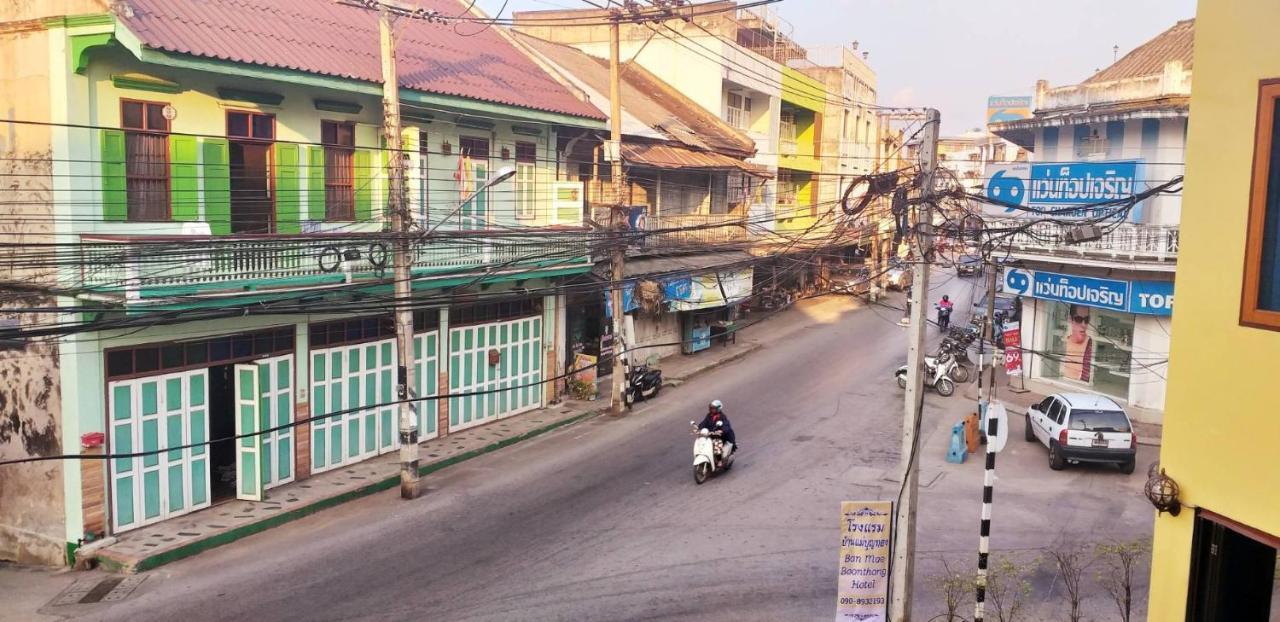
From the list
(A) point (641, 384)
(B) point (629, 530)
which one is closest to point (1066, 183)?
(A) point (641, 384)

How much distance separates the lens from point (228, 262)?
14.3 meters

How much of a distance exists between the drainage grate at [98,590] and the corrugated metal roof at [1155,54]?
2774cm

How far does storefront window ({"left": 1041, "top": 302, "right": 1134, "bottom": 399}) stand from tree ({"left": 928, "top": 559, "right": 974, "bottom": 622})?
12.7 metres

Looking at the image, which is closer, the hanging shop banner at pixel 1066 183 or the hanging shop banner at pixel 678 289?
the hanging shop banner at pixel 1066 183

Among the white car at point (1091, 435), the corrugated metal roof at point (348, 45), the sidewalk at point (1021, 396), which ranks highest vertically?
the corrugated metal roof at point (348, 45)

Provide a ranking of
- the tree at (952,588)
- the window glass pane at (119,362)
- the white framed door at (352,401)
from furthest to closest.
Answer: the white framed door at (352,401) < the window glass pane at (119,362) < the tree at (952,588)

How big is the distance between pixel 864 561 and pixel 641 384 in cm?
1465

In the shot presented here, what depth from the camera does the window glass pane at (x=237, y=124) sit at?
15.6 metres

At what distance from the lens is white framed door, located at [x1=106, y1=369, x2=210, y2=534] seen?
13.8 meters

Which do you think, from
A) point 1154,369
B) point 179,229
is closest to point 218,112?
point 179,229

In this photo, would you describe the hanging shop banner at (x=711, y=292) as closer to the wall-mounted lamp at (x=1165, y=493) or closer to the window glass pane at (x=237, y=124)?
the window glass pane at (x=237, y=124)

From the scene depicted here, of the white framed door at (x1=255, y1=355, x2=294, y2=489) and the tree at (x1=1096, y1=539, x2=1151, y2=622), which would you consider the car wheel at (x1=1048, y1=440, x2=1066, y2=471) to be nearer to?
the tree at (x1=1096, y1=539, x2=1151, y2=622)

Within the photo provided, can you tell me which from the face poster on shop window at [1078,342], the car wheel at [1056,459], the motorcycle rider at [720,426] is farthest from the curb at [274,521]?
the face poster on shop window at [1078,342]

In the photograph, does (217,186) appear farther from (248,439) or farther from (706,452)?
(706,452)
